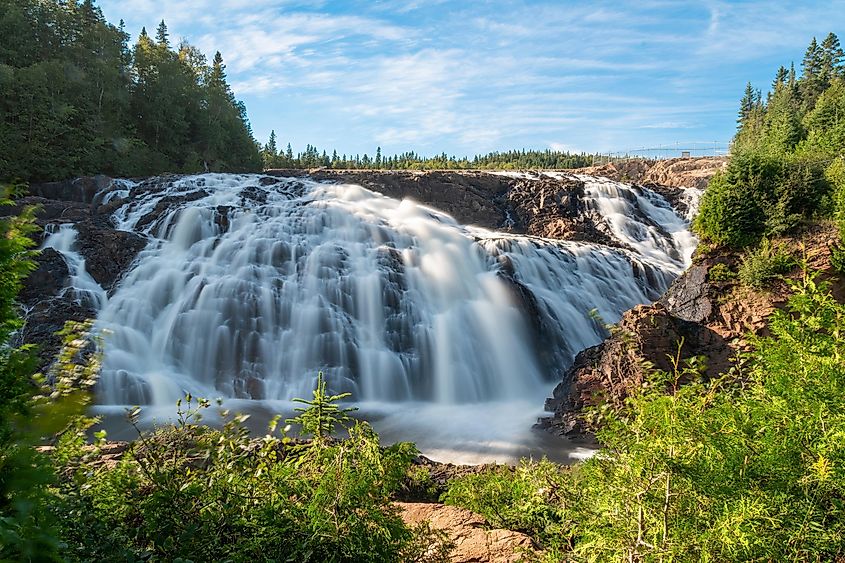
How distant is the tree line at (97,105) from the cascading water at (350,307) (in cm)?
921

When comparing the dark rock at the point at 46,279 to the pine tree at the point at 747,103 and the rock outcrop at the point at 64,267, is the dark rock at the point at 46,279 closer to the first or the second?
the rock outcrop at the point at 64,267

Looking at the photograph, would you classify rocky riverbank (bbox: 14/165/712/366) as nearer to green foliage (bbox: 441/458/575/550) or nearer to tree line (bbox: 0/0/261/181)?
tree line (bbox: 0/0/261/181)

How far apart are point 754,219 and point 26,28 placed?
37088 millimetres

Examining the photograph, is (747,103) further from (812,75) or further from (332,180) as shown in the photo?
(332,180)

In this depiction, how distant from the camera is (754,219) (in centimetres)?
1159

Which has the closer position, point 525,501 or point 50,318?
point 525,501

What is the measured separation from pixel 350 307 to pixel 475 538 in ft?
39.7

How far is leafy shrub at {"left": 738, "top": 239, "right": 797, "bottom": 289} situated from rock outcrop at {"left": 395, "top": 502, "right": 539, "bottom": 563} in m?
9.50

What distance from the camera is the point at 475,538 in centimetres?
382

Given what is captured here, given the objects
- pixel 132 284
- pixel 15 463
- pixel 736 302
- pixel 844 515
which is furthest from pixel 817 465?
pixel 132 284

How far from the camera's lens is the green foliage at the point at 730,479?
7.22 feet

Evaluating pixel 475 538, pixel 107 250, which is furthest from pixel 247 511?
pixel 107 250

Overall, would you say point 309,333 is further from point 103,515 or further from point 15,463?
point 15,463

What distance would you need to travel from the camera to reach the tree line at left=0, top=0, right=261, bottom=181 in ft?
84.9
